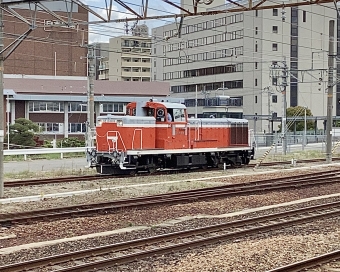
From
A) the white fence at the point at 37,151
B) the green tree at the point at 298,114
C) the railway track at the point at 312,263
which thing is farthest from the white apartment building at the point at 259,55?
the railway track at the point at 312,263

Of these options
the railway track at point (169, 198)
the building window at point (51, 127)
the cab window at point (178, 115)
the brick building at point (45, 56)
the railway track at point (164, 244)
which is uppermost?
the brick building at point (45, 56)

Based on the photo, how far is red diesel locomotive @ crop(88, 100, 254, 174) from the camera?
22.2m

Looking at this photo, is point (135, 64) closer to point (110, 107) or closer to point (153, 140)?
point (110, 107)

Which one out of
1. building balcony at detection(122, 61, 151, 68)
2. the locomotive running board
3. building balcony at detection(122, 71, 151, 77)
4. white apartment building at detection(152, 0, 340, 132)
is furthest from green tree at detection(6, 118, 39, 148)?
building balcony at detection(122, 61, 151, 68)

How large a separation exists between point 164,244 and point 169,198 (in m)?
5.88

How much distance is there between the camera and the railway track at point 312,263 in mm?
8055

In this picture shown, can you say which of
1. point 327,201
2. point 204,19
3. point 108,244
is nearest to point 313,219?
point 327,201

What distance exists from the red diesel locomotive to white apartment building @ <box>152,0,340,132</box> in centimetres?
4373

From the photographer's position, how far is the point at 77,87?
205 feet

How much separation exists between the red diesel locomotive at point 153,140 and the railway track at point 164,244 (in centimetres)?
986

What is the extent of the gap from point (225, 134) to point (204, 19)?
185 ft

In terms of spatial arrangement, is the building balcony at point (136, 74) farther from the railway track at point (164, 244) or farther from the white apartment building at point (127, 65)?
the railway track at point (164, 244)

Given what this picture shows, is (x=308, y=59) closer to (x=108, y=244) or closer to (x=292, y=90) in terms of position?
(x=292, y=90)

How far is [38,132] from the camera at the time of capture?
4694cm
